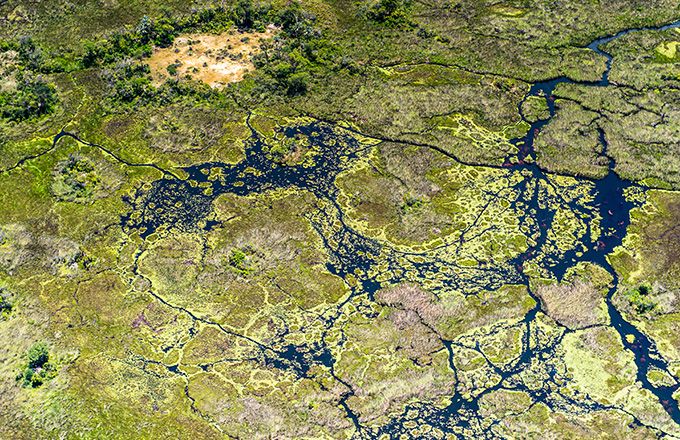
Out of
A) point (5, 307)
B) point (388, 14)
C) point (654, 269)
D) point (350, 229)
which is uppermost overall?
point (388, 14)

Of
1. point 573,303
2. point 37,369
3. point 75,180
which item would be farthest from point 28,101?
point 573,303

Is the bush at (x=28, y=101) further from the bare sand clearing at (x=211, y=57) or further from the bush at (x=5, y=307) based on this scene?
the bush at (x=5, y=307)

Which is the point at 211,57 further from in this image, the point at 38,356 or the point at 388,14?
the point at 38,356

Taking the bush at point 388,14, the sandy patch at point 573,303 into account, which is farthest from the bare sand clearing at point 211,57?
the sandy patch at point 573,303

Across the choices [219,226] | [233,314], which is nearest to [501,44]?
[219,226]

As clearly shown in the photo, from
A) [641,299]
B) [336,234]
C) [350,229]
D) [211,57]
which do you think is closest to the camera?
[641,299]
